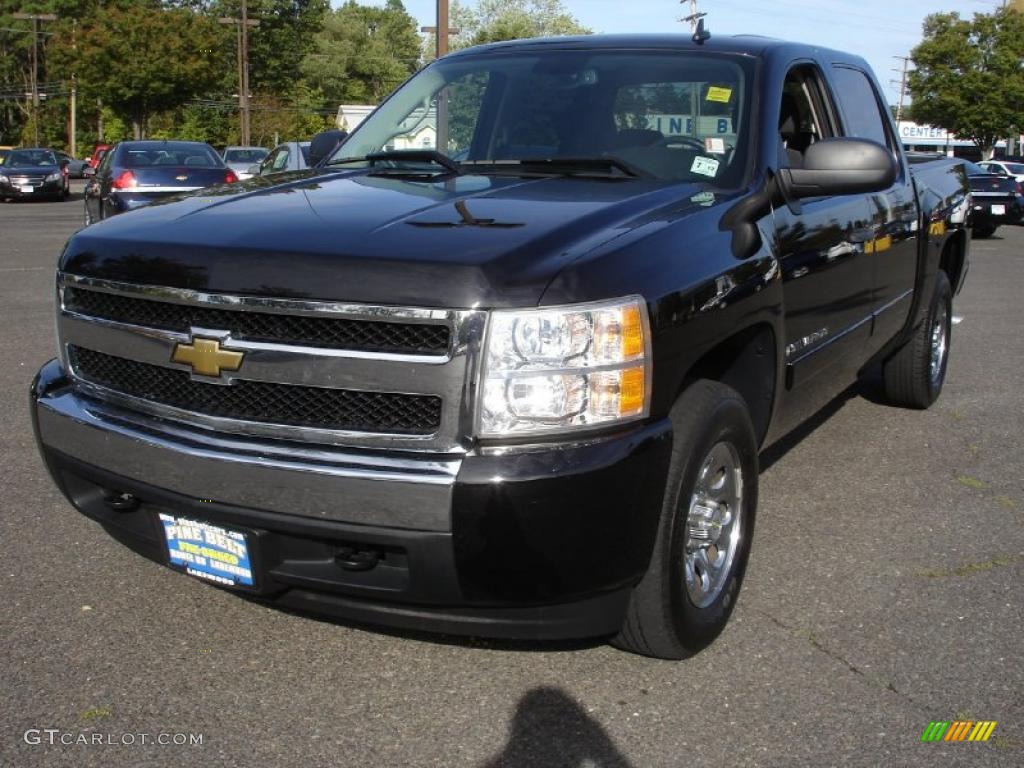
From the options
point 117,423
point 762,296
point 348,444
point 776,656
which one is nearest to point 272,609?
point 117,423

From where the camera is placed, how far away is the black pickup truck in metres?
2.76

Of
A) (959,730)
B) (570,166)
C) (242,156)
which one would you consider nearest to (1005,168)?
(242,156)

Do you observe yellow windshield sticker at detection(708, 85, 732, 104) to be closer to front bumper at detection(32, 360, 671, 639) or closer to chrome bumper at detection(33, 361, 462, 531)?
front bumper at detection(32, 360, 671, 639)

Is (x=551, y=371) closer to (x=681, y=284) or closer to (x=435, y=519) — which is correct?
(x=435, y=519)

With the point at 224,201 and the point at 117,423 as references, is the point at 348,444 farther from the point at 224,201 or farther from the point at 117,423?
the point at 224,201

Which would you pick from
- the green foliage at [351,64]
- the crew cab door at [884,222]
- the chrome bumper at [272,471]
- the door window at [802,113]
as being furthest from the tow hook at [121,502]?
the green foliage at [351,64]

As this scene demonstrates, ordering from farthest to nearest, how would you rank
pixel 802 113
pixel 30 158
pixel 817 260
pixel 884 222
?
1. pixel 30 158
2. pixel 884 222
3. pixel 802 113
4. pixel 817 260

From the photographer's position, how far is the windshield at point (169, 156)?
16.5 meters

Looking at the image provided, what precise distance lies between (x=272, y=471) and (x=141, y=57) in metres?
50.9

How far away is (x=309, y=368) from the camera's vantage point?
113 inches

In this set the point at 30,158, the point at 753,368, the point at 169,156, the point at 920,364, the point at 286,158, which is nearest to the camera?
the point at 753,368

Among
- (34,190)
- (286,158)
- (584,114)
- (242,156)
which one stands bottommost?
(34,190)

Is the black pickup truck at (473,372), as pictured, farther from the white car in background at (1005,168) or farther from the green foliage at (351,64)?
the green foliage at (351,64)

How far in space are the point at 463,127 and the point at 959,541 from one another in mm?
2492
